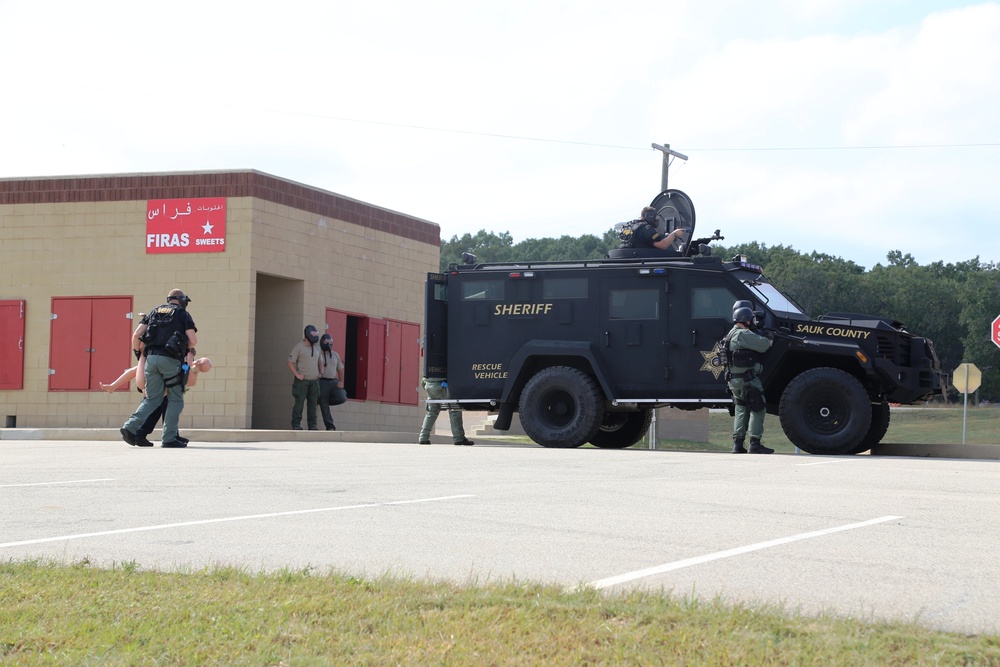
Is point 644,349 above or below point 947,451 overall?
above

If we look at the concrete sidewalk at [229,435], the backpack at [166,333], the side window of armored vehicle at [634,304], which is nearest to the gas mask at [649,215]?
the side window of armored vehicle at [634,304]

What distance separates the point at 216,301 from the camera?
944 inches

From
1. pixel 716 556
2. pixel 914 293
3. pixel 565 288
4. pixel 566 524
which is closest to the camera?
pixel 716 556

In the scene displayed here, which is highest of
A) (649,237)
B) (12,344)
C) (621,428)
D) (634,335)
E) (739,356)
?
(649,237)

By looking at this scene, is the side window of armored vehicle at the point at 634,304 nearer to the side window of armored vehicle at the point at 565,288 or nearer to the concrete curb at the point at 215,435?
the side window of armored vehicle at the point at 565,288

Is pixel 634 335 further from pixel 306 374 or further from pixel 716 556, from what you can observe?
pixel 716 556

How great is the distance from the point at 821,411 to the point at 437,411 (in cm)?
548

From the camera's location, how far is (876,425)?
1723 centimetres

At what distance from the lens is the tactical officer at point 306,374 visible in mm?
23078

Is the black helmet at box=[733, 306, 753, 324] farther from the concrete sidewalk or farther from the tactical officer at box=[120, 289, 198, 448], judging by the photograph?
the concrete sidewalk

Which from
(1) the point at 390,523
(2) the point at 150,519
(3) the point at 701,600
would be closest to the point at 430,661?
(3) the point at 701,600

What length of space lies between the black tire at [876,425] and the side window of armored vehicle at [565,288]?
396 cm

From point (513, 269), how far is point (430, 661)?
45.8ft

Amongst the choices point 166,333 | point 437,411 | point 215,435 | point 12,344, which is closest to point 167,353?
point 166,333
